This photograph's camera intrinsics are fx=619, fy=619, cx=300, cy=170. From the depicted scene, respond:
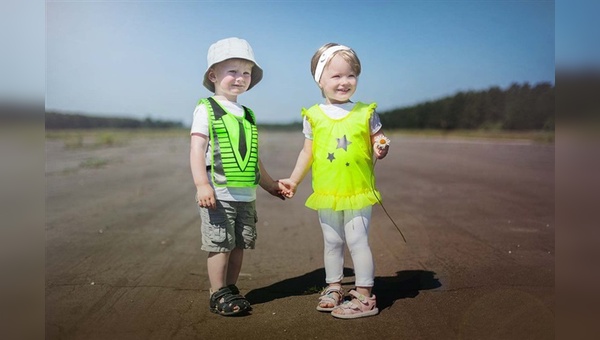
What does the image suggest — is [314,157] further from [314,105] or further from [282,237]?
[282,237]

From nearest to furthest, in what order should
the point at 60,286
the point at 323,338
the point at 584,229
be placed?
the point at 323,338
the point at 60,286
the point at 584,229

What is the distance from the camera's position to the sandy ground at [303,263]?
2.86 m

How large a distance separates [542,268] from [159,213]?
3.33 meters

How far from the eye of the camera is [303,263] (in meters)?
3.88

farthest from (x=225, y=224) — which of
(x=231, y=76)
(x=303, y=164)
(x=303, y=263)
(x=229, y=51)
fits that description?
(x=303, y=263)

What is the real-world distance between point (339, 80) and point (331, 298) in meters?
1.03

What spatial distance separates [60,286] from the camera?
11.4ft

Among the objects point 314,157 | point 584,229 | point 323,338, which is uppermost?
point 314,157

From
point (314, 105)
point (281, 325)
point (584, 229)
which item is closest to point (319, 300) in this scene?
point (281, 325)

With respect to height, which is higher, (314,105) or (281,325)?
(314,105)

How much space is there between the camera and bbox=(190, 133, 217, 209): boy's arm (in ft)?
9.07

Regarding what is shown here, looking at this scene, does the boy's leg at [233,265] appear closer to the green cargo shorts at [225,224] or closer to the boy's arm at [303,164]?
the green cargo shorts at [225,224]

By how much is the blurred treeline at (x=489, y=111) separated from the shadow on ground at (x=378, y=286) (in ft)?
15.0

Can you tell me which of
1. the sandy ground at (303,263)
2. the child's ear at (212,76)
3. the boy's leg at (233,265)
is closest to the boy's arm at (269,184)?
the boy's leg at (233,265)
